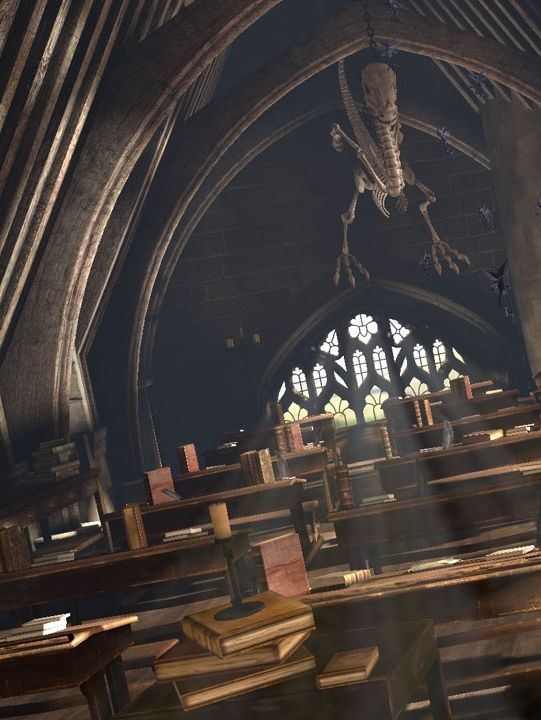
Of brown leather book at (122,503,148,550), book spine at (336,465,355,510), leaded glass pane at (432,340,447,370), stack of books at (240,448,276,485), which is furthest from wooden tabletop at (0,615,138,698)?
leaded glass pane at (432,340,447,370)

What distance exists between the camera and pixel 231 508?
743cm

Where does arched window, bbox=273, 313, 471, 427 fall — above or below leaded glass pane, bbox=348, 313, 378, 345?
below

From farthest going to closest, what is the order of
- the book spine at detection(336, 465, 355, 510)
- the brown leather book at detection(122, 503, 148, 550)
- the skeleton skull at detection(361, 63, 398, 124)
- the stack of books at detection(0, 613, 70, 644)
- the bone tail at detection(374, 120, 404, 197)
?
the bone tail at detection(374, 120, 404, 197), the skeleton skull at detection(361, 63, 398, 124), the book spine at detection(336, 465, 355, 510), the brown leather book at detection(122, 503, 148, 550), the stack of books at detection(0, 613, 70, 644)

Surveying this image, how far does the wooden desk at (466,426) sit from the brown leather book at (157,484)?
6.87 ft

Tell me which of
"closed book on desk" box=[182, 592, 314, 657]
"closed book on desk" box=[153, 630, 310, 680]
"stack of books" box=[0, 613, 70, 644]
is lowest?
"stack of books" box=[0, 613, 70, 644]

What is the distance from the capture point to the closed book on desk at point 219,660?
7.53 ft

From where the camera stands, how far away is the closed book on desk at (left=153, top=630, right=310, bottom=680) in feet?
7.53

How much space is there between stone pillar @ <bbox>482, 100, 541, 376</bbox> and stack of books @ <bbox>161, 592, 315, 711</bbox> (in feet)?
36.6

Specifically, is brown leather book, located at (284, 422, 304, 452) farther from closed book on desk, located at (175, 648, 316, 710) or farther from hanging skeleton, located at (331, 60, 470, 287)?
closed book on desk, located at (175, 648, 316, 710)

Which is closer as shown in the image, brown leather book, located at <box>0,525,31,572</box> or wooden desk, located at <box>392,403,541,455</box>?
brown leather book, located at <box>0,525,31,572</box>

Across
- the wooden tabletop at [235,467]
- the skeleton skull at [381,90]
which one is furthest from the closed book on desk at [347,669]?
the skeleton skull at [381,90]

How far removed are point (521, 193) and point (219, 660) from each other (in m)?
11.8

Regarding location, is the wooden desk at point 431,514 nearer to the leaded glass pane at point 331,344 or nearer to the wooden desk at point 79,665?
the wooden desk at point 79,665

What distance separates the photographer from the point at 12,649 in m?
3.16
